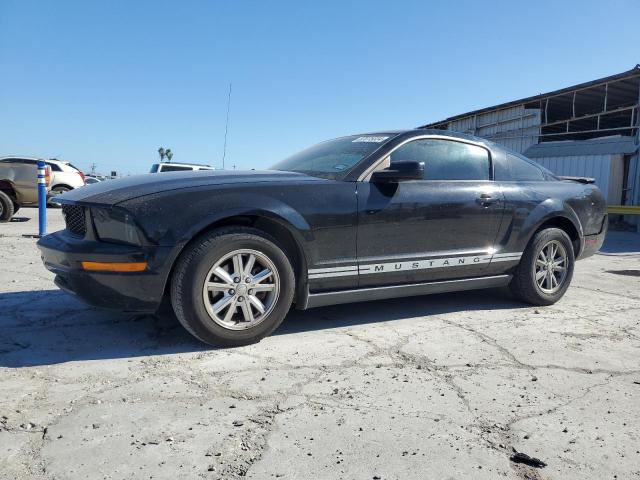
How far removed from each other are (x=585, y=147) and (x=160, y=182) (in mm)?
15393

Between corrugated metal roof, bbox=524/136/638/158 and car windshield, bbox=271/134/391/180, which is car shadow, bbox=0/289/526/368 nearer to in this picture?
car windshield, bbox=271/134/391/180

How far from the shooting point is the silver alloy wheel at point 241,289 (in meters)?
3.23

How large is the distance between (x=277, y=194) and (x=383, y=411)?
5.13 ft

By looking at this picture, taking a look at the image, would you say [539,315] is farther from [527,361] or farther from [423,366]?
[423,366]

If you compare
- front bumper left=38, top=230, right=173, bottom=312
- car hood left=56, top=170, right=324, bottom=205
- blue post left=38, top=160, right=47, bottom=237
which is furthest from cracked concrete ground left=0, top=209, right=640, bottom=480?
blue post left=38, top=160, right=47, bottom=237

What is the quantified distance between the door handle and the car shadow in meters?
0.96

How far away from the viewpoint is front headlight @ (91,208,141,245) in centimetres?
308

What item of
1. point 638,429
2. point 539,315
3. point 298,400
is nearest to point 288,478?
point 298,400

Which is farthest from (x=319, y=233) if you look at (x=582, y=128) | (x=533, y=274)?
(x=582, y=128)

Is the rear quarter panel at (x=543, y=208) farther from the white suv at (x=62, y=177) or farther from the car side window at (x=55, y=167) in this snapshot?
the car side window at (x=55, y=167)

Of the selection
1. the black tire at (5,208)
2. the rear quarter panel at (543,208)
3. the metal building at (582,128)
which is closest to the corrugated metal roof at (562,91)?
the metal building at (582,128)

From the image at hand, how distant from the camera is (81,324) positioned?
12.3 feet

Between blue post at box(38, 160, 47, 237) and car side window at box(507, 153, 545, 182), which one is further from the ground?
car side window at box(507, 153, 545, 182)

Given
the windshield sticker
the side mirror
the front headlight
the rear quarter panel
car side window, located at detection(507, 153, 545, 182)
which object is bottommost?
the front headlight
